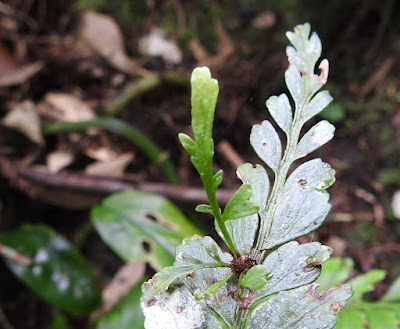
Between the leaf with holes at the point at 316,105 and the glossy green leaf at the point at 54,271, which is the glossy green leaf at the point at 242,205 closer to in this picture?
the leaf with holes at the point at 316,105

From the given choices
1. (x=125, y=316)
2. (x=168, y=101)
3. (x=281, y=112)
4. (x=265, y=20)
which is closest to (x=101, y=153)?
(x=168, y=101)

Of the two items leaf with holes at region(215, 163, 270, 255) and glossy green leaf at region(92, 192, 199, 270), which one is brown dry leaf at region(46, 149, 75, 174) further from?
leaf with holes at region(215, 163, 270, 255)

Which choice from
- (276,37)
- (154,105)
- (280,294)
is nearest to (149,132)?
(154,105)

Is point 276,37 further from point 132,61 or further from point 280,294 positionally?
point 280,294

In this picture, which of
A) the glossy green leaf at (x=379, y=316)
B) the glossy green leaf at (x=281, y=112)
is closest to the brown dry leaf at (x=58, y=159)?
the glossy green leaf at (x=379, y=316)

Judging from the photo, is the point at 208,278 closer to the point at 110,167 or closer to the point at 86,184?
the point at 86,184

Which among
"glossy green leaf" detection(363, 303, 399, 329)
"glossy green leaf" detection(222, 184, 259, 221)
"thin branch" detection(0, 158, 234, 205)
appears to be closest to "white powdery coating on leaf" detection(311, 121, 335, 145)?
"glossy green leaf" detection(222, 184, 259, 221)
